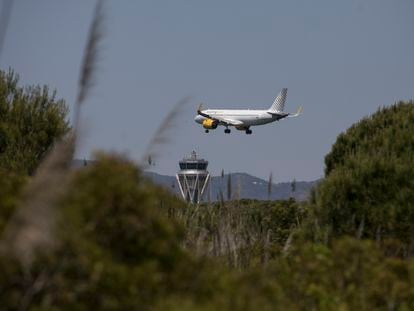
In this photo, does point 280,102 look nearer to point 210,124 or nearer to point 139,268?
point 210,124

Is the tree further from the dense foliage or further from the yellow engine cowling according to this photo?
the yellow engine cowling

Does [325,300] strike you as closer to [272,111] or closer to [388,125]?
[388,125]

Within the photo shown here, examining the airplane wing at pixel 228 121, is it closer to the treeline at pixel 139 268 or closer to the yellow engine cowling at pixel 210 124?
the yellow engine cowling at pixel 210 124

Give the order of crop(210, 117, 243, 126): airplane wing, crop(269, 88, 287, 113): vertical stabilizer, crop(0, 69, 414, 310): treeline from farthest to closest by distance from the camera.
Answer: crop(269, 88, 287, 113): vertical stabilizer, crop(210, 117, 243, 126): airplane wing, crop(0, 69, 414, 310): treeline

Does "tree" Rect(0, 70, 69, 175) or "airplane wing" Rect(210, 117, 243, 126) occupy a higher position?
"airplane wing" Rect(210, 117, 243, 126)

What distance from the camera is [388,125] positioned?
27344 millimetres

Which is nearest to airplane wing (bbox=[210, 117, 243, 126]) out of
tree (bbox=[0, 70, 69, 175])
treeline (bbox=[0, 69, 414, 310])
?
Result: tree (bbox=[0, 70, 69, 175])

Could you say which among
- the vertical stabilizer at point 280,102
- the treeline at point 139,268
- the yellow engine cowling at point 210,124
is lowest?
the treeline at point 139,268

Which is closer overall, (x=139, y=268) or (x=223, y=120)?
(x=139, y=268)

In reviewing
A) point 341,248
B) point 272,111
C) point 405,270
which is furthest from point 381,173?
point 272,111

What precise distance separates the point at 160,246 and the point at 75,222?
883mm

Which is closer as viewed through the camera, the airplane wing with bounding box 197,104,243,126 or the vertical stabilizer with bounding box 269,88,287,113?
the airplane wing with bounding box 197,104,243,126

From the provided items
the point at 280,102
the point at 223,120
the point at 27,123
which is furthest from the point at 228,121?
the point at 27,123

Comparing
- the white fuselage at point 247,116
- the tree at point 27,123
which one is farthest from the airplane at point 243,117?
the tree at point 27,123
